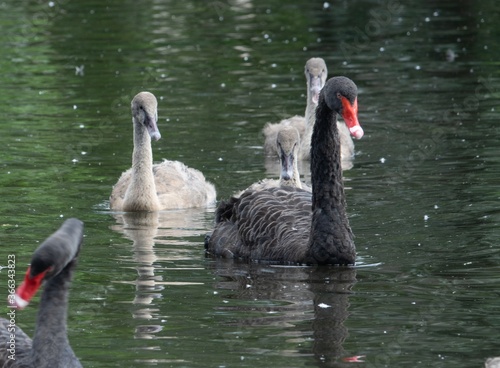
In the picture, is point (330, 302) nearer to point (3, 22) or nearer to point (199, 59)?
point (199, 59)

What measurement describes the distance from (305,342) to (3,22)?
1964 cm

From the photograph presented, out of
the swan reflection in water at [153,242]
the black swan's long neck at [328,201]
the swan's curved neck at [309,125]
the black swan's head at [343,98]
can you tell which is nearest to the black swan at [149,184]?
the swan reflection in water at [153,242]

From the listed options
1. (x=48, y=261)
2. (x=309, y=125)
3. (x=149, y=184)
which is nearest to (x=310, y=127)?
(x=309, y=125)

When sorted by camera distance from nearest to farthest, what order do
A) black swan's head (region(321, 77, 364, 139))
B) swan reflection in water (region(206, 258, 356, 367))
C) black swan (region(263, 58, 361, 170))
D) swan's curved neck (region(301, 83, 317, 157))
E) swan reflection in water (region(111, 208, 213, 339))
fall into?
1. swan reflection in water (region(206, 258, 356, 367))
2. swan reflection in water (region(111, 208, 213, 339))
3. black swan's head (region(321, 77, 364, 139))
4. black swan (region(263, 58, 361, 170))
5. swan's curved neck (region(301, 83, 317, 157))

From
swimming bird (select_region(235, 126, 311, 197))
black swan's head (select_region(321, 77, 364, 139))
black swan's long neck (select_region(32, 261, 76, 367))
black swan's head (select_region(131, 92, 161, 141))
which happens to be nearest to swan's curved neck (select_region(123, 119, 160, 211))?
black swan's head (select_region(131, 92, 161, 141))

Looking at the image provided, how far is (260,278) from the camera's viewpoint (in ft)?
33.8

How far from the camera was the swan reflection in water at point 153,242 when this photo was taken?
9.46 m

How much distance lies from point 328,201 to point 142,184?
3.23 m

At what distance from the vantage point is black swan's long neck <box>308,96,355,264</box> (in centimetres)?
1053

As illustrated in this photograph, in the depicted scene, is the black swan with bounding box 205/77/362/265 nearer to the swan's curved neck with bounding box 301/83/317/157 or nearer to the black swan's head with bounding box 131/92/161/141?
the black swan's head with bounding box 131/92/161/141

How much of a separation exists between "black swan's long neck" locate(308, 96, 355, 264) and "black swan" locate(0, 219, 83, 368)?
348 cm

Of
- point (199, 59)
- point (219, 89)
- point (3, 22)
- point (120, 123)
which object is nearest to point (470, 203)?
point (120, 123)

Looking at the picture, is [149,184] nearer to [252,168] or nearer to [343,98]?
[252,168]

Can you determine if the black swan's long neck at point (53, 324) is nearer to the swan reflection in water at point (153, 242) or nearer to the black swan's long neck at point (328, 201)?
the swan reflection in water at point (153, 242)
